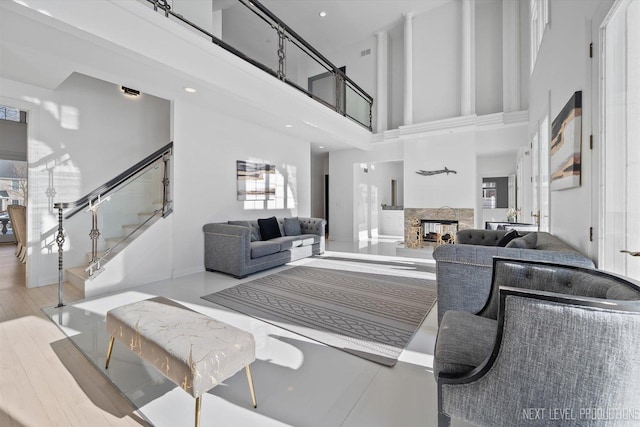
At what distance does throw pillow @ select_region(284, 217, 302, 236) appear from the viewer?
6129 mm

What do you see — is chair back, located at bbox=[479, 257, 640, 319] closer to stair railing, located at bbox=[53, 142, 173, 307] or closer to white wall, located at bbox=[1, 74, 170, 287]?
stair railing, located at bbox=[53, 142, 173, 307]

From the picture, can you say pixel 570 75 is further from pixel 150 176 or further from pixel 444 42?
pixel 444 42

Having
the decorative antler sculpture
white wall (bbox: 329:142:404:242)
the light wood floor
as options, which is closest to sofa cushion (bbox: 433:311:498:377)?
the light wood floor

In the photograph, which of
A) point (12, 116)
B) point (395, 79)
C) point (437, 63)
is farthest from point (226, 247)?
point (395, 79)

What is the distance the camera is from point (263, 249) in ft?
15.5

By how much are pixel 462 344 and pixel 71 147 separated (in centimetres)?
561

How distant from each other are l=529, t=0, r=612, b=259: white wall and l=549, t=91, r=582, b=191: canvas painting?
0.06 metres

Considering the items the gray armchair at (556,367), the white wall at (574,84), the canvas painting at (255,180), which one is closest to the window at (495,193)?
the white wall at (574,84)

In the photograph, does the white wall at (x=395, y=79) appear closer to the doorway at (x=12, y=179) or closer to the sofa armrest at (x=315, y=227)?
the sofa armrest at (x=315, y=227)

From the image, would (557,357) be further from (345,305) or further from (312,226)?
(312,226)

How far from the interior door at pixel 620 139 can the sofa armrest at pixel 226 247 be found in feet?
12.9

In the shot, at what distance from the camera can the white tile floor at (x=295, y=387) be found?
157 centimetres

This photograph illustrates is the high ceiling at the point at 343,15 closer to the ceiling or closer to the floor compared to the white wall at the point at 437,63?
closer to the ceiling

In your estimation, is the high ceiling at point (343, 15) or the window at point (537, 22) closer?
the window at point (537, 22)
